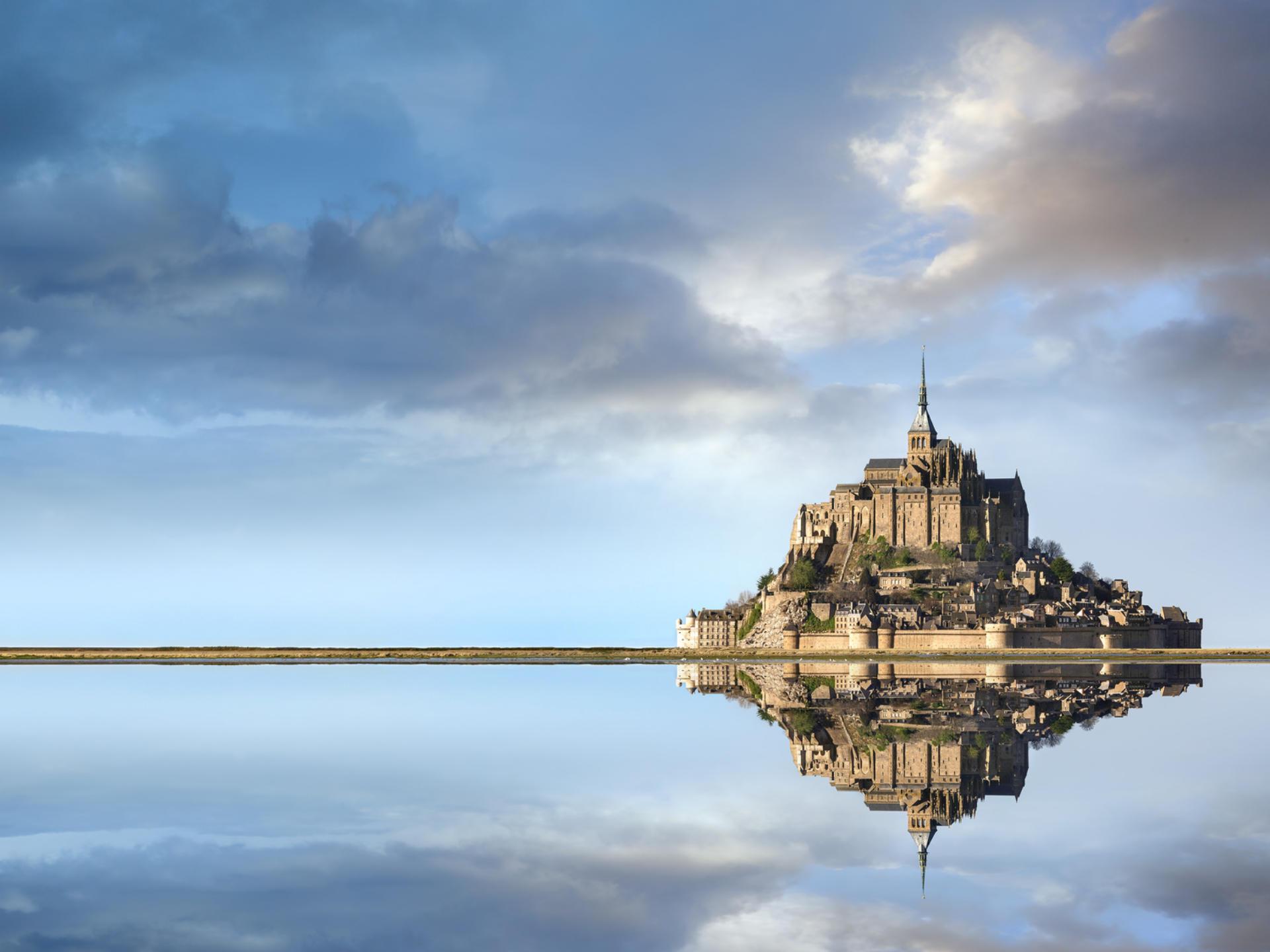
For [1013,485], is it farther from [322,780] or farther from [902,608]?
[322,780]

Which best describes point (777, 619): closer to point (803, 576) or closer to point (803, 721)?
point (803, 576)

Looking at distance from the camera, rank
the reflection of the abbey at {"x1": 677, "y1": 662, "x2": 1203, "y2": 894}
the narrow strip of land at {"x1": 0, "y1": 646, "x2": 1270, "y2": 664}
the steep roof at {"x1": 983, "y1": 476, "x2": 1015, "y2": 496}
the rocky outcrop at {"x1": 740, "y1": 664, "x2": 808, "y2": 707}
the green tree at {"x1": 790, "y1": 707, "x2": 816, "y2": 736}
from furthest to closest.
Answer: the steep roof at {"x1": 983, "y1": 476, "x2": 1015, "y2": 496}
the narrow strip of land at {"x1": 0, "y1": 646, "x2": 1270, "y2": 664}
the rocky outcrop at {"x1": 740, "y1": 664, "x2": 808, "y2": 707}
the green tree at {"x1": 790, "y1": 707, "x2": 816, "y2": 736}
the reflection of the abbey at {"x1": 677, "y1": 662, "x2": 1203, "y2": 894}

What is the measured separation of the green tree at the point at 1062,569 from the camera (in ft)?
349

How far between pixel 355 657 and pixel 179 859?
10199cm

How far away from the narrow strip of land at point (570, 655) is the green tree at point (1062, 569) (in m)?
8.37

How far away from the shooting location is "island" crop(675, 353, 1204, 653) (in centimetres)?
9925

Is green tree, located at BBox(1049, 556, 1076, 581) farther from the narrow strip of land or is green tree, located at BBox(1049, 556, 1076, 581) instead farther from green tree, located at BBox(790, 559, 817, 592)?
green tree, located at BBox(790, 559, 817, 592)

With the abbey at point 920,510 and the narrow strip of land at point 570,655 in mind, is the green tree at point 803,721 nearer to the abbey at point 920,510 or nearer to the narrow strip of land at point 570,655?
the narrow strip of land at point 570,655

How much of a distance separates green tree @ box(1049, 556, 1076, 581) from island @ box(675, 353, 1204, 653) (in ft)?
0.38

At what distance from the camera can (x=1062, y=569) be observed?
106625mm

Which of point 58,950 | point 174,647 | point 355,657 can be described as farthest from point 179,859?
point 174,647

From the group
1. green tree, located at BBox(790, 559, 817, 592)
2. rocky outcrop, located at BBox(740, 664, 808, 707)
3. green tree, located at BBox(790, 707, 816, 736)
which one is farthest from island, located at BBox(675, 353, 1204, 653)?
green tree, located at BBox(790, 707, 816, 736)

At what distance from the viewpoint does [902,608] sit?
102m

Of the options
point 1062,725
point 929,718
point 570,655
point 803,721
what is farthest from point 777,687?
point 570,655
